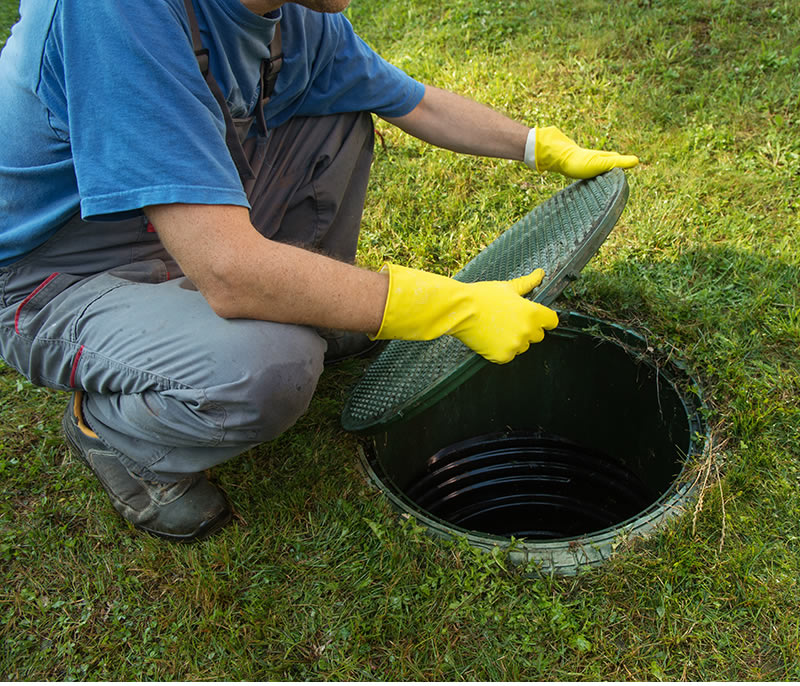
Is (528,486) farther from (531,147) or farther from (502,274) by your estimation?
(531,147)

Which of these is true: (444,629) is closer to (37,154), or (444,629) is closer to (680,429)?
(680,429)

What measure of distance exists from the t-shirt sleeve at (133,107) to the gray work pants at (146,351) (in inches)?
13.8

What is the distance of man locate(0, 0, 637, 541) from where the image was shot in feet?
4.84

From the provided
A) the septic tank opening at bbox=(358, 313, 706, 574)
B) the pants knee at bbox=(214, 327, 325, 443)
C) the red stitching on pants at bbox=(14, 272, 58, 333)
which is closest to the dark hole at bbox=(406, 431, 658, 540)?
the septic tank opening at bbox=(358, 313, 706, 574)

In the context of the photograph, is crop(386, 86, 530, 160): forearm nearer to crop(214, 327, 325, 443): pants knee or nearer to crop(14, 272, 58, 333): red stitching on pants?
crop(214, 327, 325, 443): pants knee

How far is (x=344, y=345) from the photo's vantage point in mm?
2641

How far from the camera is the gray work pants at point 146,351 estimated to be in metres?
1.72

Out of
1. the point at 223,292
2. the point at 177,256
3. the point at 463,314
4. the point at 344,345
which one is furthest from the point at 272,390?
the point at 344,345

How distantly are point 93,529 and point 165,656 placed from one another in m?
0.50

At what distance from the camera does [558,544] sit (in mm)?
1913

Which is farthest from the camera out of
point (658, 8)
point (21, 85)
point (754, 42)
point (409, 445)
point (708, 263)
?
point (658, 8)

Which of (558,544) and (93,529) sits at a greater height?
(558,544)

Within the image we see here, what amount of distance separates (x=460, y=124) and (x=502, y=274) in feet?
2.07

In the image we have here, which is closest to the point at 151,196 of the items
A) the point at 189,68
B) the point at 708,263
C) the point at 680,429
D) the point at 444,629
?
the point at 189,68
